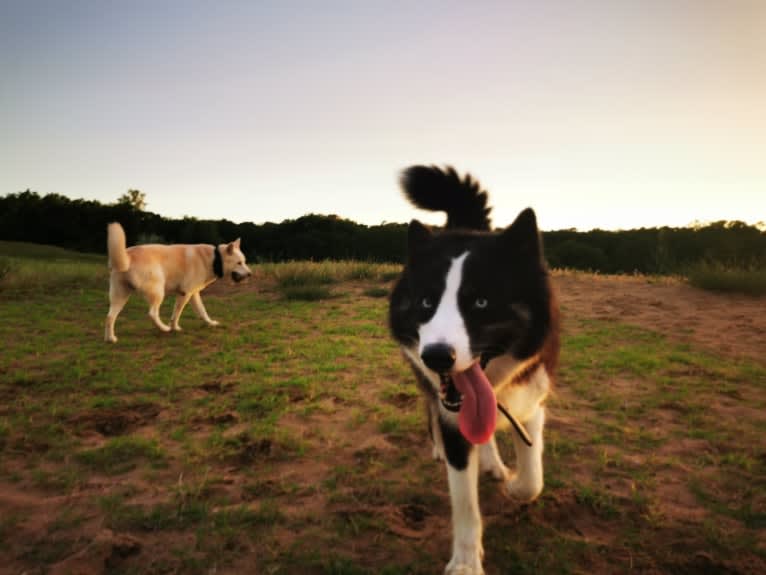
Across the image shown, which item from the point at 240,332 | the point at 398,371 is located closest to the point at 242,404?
the point at 398,371

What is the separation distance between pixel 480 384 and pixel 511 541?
2.58 ft

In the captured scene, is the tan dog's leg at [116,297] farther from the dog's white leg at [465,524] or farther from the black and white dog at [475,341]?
the dog's white leg at [465,524]

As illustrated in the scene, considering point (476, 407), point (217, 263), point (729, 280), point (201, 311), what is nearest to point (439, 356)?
point (476, 407)

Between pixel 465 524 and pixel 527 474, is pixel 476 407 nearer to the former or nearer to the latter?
pixel 465 524

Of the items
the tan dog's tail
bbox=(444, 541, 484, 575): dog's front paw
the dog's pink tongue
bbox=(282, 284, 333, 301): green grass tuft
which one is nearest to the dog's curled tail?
the dog's pink tongue

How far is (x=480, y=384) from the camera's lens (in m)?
1.94

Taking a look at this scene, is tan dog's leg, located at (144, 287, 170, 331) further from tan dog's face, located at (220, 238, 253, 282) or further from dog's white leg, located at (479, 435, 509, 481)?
dog's white leg, located at (479, 435, 509, 481)

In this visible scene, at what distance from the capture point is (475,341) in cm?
192

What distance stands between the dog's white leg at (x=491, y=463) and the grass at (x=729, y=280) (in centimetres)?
798

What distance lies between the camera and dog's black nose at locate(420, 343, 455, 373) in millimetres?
1775

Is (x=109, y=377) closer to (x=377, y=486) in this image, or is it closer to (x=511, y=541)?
(x=377, y=486)

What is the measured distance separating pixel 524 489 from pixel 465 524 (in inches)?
18.7

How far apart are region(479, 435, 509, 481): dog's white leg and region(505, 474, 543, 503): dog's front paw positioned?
0.99 feet

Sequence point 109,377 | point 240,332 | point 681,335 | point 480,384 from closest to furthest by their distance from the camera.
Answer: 1. point 480,384
2. point 109,377
3. point 681,335
4. point 240,332
